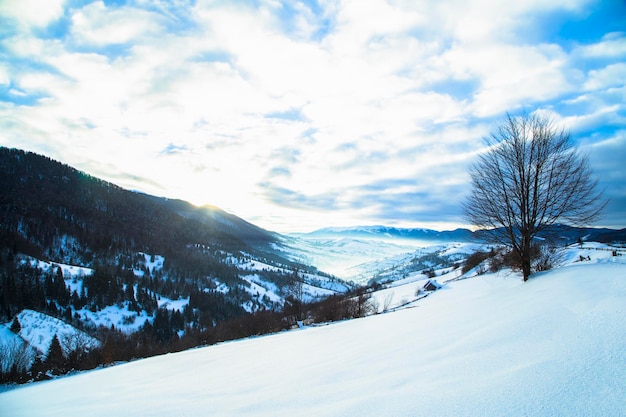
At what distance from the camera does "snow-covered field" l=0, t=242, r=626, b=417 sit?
9.26 feet

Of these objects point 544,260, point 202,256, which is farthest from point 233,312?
point 544,260

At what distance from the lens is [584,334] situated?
3.93 m

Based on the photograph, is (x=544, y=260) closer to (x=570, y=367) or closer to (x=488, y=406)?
(x=570, y=367)

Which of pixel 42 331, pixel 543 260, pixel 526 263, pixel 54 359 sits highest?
pixel 526 263

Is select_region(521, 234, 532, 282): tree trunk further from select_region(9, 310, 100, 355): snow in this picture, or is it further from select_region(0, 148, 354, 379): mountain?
select_region(9, 310, 100, 355): snow

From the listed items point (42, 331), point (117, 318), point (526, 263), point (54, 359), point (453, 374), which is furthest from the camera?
point (117, 318)

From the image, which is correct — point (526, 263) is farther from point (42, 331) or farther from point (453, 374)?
point (42, 331)

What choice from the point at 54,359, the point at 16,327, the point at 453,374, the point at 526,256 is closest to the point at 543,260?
the point at 526,256

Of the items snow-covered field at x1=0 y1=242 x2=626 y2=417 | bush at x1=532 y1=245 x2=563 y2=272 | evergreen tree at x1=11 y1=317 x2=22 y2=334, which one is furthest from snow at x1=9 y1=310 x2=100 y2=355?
bush at x1=532 y1=245 x2=563 y2=272

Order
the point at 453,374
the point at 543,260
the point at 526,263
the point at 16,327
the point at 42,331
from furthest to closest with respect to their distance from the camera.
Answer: the point at 16,327, the point at 42,331, the point at 543,260, the point at 526,263, the point at 453,374

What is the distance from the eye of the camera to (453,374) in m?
3.62

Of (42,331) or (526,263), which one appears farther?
(42,331)

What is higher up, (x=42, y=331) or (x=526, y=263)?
(x=526, y=263)

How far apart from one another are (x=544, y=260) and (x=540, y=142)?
6.30m
